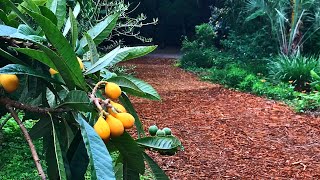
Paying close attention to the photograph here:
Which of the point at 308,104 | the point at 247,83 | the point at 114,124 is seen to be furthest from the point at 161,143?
the point at 247,83

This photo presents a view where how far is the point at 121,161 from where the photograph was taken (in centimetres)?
81

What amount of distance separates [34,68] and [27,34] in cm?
8

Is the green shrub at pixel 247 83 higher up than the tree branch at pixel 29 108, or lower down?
lower down

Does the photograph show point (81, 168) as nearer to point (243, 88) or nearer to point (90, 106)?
point (90, 106)

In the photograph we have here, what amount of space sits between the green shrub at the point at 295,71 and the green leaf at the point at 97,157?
24.0 ft

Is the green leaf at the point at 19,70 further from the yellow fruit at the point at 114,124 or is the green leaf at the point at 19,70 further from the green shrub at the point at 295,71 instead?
the green shrub at the point at 295,71

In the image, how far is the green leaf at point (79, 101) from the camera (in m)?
0.64

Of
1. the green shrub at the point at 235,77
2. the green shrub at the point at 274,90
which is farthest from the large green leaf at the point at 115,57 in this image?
the green shrub at the point at 235,77

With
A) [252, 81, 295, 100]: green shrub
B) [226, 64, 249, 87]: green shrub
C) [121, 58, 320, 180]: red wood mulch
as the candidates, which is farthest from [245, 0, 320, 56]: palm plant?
[121, 58, 320, 180]: red wood mulch

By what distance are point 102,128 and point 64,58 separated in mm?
139

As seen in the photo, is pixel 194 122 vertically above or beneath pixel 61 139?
beneath

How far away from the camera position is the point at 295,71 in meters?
7.54

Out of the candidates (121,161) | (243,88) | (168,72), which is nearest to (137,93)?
(121,161)

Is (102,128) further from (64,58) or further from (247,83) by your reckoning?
(247,83)
